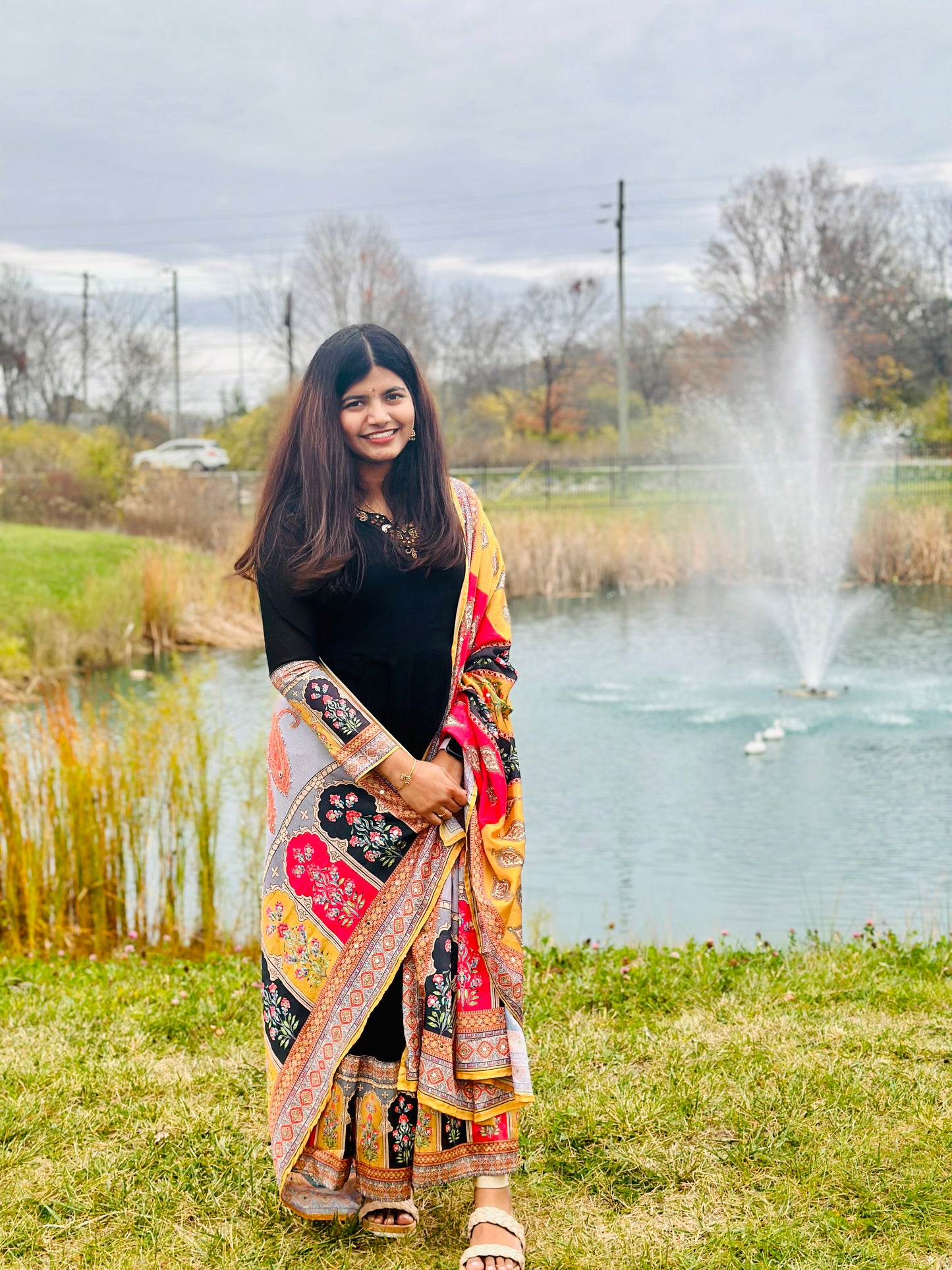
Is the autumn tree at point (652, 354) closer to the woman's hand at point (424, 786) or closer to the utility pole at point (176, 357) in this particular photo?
the utility pole at point (176, 357)

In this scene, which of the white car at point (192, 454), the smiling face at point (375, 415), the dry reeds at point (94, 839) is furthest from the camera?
the white car at point (192, 454)

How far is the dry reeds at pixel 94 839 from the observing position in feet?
15.9

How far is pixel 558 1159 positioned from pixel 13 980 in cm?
219

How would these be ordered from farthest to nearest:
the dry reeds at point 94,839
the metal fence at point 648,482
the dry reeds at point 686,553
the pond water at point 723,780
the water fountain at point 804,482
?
the metal fence at point 648,482 → the dry reeds at point 686,553 → the water fountain at point 804,482 → the pond water at point 723,780 → the dry reeds at point 94,839

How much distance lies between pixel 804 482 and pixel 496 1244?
1960 centimetres

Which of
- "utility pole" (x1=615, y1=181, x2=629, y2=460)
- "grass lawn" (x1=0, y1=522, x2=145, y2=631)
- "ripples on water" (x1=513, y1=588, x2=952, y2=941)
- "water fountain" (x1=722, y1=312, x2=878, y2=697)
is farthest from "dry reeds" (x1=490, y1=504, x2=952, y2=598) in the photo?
"utility pole" (x1=615, y1=181, x2=629, y2=460)

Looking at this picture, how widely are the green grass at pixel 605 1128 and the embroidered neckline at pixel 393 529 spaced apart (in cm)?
127

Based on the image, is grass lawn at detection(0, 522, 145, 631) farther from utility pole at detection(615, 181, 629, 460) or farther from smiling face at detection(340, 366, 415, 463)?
utility pole at detection(615, 181, 629, 460)

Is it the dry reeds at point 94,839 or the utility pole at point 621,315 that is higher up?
the utility pole at point 621,315

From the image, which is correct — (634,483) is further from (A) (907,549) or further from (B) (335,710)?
(B) (335,710)

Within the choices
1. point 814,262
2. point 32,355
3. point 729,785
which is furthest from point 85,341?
point 729,785

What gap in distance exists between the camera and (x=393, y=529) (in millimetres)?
2449

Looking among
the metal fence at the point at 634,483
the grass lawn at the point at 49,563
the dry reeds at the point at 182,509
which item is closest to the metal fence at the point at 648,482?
the metal fence at the point at 634,483

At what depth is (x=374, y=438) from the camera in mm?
2400
